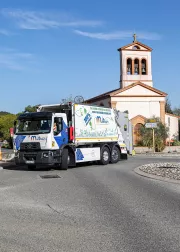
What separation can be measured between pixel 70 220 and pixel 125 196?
119 inches

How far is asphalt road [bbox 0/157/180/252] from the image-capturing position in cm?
599

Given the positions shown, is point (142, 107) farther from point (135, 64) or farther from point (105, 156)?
point (105, 156)

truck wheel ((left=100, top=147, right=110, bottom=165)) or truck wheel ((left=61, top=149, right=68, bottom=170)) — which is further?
truck wheel ((left=100, top=147, right=110, bottom=165))

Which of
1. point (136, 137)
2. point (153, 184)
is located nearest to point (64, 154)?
point (153, 184)

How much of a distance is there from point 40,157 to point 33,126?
158 centimetres

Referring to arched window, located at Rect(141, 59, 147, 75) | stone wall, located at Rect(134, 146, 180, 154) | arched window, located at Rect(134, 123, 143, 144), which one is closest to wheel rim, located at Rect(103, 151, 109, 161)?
stone wall, located at Rect(134, 146, 180, 154)

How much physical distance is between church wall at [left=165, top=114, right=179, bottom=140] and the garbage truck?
30.0 m

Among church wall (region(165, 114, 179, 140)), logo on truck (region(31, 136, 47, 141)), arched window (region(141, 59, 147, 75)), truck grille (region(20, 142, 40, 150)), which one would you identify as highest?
arched window (region(141, 59, 147, 75))

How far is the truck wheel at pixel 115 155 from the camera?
23.1 m

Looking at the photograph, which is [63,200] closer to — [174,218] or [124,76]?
[174,218]

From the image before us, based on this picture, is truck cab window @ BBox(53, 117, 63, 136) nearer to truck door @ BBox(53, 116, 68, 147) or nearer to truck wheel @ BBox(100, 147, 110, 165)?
truck door @ BBox(53, 116, 68, 147)

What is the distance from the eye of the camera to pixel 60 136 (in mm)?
18750

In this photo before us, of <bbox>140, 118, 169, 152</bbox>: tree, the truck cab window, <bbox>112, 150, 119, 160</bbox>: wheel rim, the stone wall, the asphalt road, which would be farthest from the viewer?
<bbox>140, 118, 169, 152</bbox>: tree

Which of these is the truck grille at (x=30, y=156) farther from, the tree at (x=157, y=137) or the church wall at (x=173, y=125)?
the church wall at (x=173, y=125)
